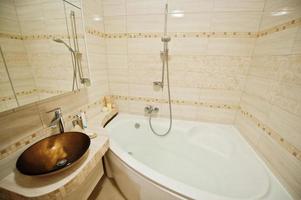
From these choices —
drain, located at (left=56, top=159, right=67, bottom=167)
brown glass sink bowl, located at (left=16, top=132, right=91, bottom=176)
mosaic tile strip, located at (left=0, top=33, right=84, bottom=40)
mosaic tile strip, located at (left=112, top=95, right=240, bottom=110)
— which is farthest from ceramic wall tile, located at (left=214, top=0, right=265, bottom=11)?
drain, located at (left=56, top=159, right=67, bottom=167)

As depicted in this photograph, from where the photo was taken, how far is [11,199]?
2.15 feet

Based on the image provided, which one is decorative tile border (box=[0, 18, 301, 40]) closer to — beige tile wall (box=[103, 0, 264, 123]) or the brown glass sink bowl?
beige tile wall (box=[103, 0, 264, 123])

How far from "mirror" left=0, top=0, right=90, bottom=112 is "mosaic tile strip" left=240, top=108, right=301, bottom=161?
5.98ft

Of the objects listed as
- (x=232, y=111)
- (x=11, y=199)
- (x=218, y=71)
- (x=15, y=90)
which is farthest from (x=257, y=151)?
(x=15, y=90)

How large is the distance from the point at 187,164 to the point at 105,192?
972 millimetres

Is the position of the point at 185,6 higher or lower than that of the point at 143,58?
higher

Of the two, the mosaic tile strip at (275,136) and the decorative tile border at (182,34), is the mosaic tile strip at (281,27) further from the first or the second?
the mosaic tile strip at (275,136)

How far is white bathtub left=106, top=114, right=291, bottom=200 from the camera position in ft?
2.88

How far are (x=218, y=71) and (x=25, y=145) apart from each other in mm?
1899

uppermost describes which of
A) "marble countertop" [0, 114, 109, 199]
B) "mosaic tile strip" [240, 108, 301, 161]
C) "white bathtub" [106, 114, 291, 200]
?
"mosaic tile strip" [240, 108, 301, 161]

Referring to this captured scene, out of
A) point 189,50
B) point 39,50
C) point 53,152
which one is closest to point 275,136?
point 189,50

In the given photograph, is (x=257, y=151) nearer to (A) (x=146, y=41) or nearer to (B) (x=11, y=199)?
(A) (x=146, y=41)

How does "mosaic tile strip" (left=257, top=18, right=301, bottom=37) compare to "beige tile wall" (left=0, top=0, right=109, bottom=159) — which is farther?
"mosaic tile strip" (left=257, top=18, right=301, bottom=37)

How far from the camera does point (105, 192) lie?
1369 millimetres
